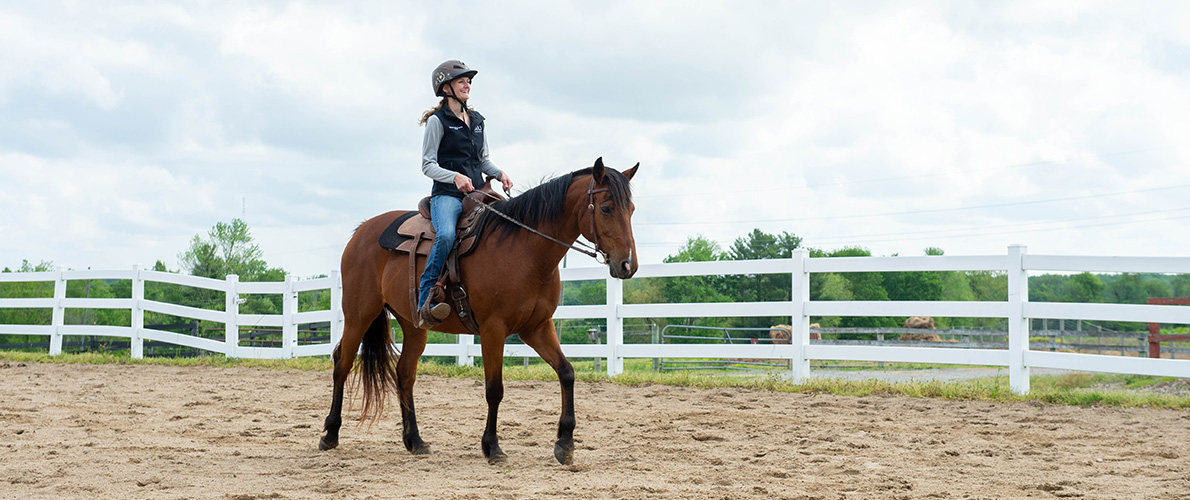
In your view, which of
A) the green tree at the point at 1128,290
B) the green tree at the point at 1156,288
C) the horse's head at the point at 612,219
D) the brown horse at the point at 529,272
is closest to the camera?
the horse's head at the point at 612,219

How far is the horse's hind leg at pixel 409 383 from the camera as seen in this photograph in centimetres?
554

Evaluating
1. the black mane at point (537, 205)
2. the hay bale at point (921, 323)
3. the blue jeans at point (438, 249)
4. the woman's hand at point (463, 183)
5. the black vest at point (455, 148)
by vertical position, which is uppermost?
the black vest at point (455, 148)

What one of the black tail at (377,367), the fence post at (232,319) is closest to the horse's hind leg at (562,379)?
the black tail at (377,367)

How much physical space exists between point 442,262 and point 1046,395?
232 inches

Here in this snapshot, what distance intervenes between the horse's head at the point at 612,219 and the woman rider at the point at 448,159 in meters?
0.89

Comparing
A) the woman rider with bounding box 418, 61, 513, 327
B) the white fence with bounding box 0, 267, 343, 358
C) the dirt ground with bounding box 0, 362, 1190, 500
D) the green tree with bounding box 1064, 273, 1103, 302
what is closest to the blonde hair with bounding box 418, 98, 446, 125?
the woman rider with bounding box 418, 61, 513, 327

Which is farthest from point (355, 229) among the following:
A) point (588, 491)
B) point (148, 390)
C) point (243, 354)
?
point (243, 354)

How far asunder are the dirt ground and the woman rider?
1.20 metres

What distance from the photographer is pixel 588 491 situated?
413 centimetres

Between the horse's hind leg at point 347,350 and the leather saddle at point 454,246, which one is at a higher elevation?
the leather saddle at point 454,246

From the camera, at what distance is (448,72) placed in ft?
18.1

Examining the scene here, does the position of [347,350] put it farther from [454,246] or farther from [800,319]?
[800,319]

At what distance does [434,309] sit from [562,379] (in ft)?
2.95

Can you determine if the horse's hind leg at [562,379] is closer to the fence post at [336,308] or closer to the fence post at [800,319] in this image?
the fence post at [800,319]
